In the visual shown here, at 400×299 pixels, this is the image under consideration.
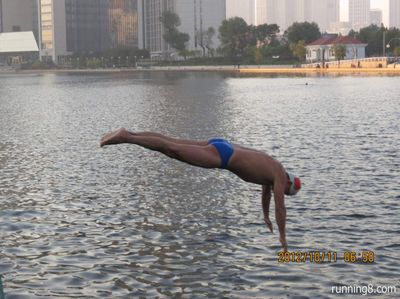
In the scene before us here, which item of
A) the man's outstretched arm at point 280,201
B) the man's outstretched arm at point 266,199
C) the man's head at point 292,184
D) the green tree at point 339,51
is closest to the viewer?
the man's outstretched arm at point 280,201

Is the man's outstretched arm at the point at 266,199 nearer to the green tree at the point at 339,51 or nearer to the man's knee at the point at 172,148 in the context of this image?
the man's knee at the point at 172,148

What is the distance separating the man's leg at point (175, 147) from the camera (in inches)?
420

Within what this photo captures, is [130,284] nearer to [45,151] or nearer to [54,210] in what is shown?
[54,210]

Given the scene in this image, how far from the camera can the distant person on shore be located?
10633mm

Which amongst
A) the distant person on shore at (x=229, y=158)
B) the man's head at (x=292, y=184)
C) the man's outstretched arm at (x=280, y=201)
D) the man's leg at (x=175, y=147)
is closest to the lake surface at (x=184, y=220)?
the man's outstretched arm at (x=280, y=201)

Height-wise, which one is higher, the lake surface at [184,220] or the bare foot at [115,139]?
the bare foot at [115,139]

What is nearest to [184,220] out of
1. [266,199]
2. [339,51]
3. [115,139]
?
[266,199]

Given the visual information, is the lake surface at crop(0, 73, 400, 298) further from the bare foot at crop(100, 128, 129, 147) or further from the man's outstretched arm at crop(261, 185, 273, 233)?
the bare foot at crop(100, 128, 129, 147)

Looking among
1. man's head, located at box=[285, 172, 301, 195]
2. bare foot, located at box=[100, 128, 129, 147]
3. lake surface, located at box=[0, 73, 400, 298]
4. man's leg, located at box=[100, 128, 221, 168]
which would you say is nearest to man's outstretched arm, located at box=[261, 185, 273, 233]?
man's head, located at box=[285, 172, 301, 195]

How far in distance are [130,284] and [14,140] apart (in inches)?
1107

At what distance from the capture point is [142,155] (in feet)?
104

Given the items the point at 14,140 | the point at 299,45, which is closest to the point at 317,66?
the point at 299,45

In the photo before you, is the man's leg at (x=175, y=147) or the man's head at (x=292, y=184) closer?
the man's leg at (x=175, y=147)

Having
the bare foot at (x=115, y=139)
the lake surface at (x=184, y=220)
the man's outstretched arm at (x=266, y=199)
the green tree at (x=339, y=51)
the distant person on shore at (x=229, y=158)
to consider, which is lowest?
the lake surface at (x=184, y=220)
